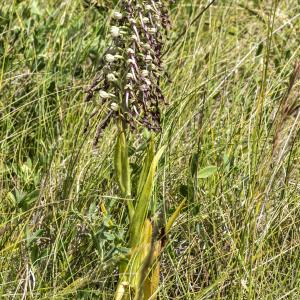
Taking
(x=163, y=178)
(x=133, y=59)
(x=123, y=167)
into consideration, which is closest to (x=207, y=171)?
(x=163, y=178)

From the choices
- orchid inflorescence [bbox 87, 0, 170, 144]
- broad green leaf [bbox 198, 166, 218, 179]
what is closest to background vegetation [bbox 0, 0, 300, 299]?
broad green leaf [bbox 198, 166, 218, 179]

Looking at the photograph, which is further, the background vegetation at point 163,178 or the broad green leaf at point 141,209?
the background vegetation at point 163,178

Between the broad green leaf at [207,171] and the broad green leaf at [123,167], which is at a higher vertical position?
the broad green leaf at [123,167]

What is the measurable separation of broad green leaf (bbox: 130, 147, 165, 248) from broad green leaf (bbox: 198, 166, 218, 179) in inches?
13.3

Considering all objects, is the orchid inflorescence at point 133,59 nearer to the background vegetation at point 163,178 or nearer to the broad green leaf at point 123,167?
the broad green leaf at point 123,167

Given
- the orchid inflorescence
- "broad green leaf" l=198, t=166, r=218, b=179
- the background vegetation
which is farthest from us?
"broad green leaf" l=198, t=166, r=218, b=179

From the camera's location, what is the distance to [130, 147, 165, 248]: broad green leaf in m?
2.04

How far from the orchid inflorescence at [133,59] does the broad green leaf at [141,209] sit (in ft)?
0.42

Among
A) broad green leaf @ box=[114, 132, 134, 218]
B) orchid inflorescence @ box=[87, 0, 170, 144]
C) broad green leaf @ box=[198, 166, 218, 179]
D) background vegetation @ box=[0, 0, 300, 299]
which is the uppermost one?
orchid inflorescence @ box=[87, 0, 170, 144]

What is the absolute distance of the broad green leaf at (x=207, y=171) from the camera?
2387 mm

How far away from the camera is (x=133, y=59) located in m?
2.02

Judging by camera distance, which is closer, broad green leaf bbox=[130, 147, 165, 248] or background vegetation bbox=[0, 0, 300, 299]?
broad green leaf bbox=[130, 147, 165, 248]

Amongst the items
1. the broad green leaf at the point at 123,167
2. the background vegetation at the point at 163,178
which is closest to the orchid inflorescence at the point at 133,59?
the broad green leaf at the point at 123,167

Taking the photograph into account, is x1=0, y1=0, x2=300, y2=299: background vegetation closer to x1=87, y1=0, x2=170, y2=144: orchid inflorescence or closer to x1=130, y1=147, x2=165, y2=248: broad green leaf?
x1=130, y1=147, x2=165, y2=248: broad green leaf
